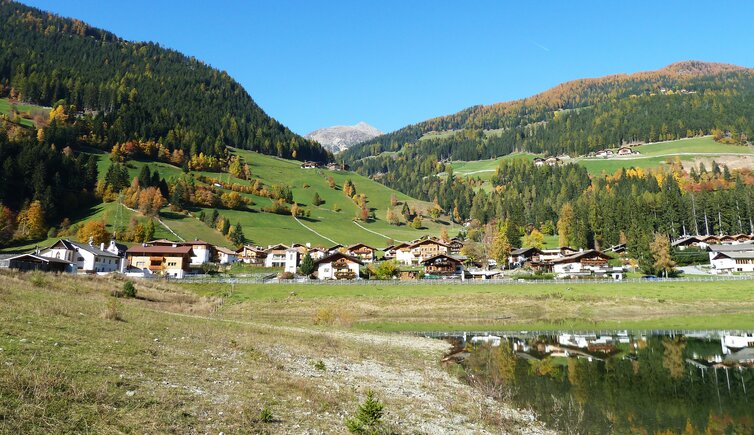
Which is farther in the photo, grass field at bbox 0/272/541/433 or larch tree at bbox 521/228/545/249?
larch tree at bbox 521/228/545/249

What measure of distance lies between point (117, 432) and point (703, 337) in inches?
1900

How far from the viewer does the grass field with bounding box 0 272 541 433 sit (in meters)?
11.1

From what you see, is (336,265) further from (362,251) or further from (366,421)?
(366,421)

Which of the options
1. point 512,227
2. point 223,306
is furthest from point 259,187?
point 223,306

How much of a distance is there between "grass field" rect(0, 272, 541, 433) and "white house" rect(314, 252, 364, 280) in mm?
67998

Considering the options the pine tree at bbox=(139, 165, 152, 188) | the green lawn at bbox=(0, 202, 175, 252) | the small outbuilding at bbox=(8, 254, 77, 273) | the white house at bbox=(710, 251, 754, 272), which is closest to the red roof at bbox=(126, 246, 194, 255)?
the green lawn at bbox=(0, 202, 175, 252)

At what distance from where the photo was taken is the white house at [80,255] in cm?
8706

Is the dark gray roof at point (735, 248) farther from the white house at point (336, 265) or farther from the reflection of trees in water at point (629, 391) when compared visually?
the reflection of trees in water at point (629, 391)

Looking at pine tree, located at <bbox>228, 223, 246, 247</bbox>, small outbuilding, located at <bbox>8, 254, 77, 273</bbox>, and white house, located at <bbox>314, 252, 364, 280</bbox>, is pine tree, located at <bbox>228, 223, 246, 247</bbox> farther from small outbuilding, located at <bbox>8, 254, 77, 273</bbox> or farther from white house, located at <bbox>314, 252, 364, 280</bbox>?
small outbuilding, located at <bbox>8, 254, 77, 273</bbox>

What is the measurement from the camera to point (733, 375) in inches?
1035

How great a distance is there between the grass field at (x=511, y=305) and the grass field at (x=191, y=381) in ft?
87.7

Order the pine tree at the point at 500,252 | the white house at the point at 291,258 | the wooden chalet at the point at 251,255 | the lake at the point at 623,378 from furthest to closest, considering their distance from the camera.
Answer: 1. the wooden chalet at the point at 251,255
2. the pine tree at the point at 500,252
3. the white house at the point at 291,258
4. the lake at the point at 623,378

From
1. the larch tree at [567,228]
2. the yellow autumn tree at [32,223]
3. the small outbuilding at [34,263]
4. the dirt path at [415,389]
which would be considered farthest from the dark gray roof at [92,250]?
the larch tree at [567,228]

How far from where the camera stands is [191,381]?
16.0 m
